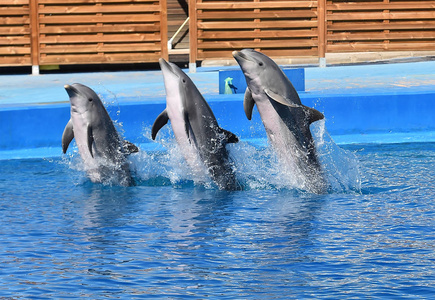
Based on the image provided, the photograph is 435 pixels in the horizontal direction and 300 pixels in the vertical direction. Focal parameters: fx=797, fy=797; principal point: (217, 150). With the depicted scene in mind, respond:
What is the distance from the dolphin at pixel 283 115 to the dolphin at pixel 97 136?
1373mm

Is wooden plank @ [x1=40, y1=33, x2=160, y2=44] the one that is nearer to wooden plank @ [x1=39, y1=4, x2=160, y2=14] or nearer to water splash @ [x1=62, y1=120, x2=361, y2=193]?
wooden plank @ [x1=39, y1=4, x2=160, y2=14]

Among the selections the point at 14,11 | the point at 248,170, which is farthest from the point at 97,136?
the point at 14,11

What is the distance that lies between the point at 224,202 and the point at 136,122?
4207mm

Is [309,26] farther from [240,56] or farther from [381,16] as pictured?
[240,56]

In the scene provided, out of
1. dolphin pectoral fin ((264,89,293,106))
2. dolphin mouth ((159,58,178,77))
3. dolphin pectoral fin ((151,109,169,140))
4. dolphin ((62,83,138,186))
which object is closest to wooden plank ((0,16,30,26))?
dolphin ((62,83,138,186))

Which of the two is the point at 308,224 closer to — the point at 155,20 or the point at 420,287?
the point at 420,287

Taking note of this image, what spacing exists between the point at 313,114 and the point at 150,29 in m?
10.6

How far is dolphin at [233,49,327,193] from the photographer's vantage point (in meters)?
7.17

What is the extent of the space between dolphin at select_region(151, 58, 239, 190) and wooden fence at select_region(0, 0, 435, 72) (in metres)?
9.40

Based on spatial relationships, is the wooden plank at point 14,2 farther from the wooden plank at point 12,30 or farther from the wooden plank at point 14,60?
the wooden plank at point 14,60

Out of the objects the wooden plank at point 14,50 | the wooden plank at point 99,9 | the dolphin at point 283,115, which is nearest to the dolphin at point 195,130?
the dolphin at point 283,115

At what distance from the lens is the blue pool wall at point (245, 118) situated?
1080 centimetres

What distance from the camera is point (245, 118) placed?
11.3 m

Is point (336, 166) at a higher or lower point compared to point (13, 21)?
lower
